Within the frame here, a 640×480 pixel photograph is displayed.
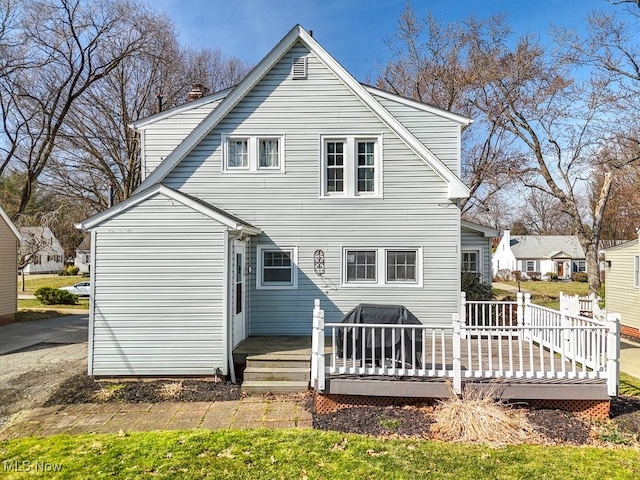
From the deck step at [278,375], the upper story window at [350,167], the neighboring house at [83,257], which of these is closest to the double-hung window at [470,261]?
the upper story window at [350,167]

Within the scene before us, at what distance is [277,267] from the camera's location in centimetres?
984

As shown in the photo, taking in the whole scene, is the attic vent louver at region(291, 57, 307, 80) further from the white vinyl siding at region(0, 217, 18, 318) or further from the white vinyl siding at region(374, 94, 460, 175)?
the white vinyl siding at region(0, 217, 18, 318)

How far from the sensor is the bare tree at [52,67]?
1788 centimetres

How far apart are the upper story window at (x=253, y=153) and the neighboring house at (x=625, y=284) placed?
45.4 ft

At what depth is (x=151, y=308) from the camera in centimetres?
757

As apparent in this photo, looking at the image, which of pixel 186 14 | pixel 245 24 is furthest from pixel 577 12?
pixel 186 14

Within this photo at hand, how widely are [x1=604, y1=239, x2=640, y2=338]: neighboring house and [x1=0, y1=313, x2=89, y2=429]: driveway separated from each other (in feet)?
57.4

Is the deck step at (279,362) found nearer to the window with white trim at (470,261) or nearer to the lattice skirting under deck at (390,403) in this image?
the lattice skirting under deck at (390,403)

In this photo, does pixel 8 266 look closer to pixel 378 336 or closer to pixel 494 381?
pixel 378 336

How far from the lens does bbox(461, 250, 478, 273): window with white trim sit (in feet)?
46.8

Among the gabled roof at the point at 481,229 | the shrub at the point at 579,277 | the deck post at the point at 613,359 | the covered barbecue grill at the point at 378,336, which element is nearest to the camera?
the deck post at the point at 613,359

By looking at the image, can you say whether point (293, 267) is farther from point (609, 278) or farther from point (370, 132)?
point (609, 278)

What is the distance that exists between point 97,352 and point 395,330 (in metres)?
5.55

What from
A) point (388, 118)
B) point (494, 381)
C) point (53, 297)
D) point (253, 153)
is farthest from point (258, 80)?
point (53, 297)
